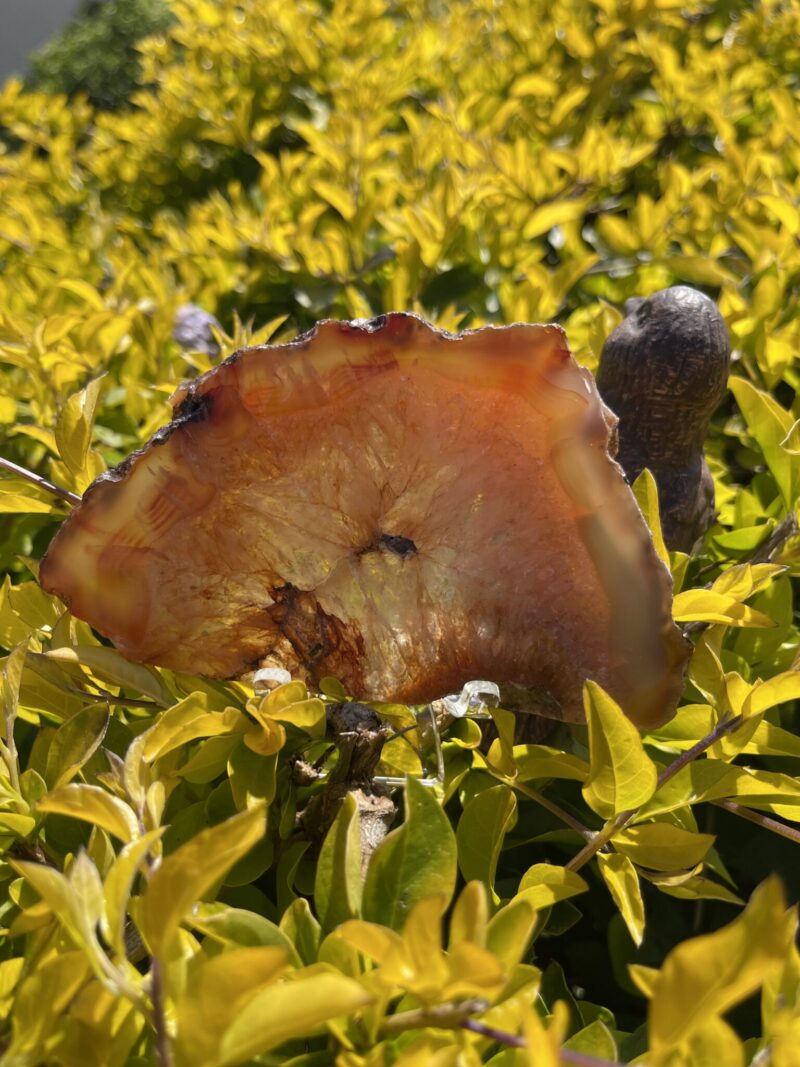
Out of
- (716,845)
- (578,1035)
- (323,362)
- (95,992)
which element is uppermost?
(323,362)

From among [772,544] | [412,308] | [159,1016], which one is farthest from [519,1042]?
[412,308]

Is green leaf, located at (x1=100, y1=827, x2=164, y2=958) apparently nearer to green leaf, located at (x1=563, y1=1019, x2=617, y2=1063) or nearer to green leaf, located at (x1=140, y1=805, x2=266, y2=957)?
green leaf, located at (x1=140, y1=805, x2=266, y2=957)

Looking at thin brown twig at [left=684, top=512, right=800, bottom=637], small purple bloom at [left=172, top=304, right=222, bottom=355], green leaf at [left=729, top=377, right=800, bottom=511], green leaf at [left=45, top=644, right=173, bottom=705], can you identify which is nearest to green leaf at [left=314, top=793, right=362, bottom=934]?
green leaf at [left=45, top=644, right=173, bottom=705]

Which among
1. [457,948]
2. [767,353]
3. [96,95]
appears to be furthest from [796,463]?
[96,95]

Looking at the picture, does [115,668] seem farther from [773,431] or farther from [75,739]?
[773,431]

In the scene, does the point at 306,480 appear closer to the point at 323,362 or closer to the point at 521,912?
the point at 323,362

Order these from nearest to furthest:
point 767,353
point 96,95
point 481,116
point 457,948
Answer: point 457,948
point 767,353
point 481,116
point 96,95

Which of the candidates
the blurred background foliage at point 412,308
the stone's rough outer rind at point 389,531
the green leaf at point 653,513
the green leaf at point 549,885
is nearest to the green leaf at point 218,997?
the blurred background foliage at point 412,308

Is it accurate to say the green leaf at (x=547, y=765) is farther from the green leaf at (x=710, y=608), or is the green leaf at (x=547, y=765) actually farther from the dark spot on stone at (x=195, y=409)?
the dark spot on stone at (x=195, y=409)
